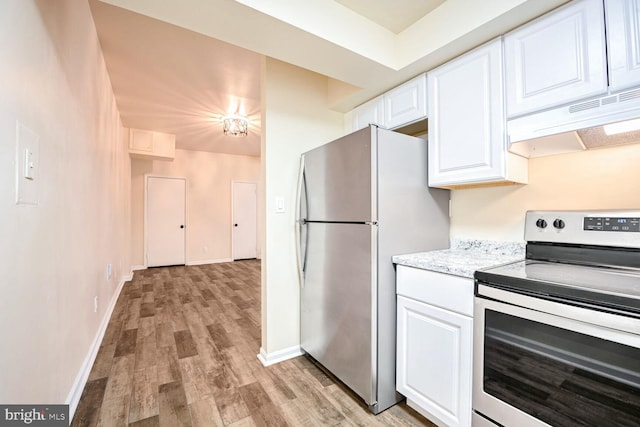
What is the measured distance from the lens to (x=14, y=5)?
0.91m

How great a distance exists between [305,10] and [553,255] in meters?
1.85

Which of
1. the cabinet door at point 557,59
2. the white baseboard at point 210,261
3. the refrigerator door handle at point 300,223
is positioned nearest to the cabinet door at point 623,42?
the cabinet door at point 557,59

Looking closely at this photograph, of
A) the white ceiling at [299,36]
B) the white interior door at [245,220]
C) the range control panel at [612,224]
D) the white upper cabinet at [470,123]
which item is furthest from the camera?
the white interior door at [245,220]

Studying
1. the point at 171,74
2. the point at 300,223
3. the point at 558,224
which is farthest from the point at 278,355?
the point at 171,74

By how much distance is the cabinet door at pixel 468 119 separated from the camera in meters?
1.46

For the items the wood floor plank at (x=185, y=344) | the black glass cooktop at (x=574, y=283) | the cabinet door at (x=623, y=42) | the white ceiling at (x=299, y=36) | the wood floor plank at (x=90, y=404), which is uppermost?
the white ceiling at (x=299, y=36)

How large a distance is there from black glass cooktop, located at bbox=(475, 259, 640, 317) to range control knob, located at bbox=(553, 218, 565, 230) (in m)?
0.19

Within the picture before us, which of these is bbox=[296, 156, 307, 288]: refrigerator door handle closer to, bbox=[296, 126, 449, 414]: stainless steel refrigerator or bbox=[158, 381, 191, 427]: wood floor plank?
bbox=[296, 126, 449, 414]: stainless steel refrigerator

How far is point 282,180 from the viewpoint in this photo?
2.20m

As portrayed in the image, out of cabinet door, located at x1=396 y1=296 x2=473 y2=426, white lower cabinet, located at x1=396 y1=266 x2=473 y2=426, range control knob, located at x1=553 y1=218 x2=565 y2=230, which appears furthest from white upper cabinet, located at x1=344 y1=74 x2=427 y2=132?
cabinet door, located at x1=396 y1=296 x2=473 y2=426

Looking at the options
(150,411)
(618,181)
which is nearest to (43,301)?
(150,411)

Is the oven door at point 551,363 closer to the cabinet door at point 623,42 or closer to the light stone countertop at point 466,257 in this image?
the light stone countertop at point 466,257

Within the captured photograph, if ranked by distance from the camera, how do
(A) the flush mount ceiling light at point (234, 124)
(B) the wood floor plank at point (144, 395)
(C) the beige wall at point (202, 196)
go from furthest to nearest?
(C) the beige wall at point (202, 196) < (A) the flush mount ceiling light at point (234, 124) < (B) the wood floor plank at point (144, 395)

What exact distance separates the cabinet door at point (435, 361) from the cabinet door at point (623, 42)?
1169 mm
